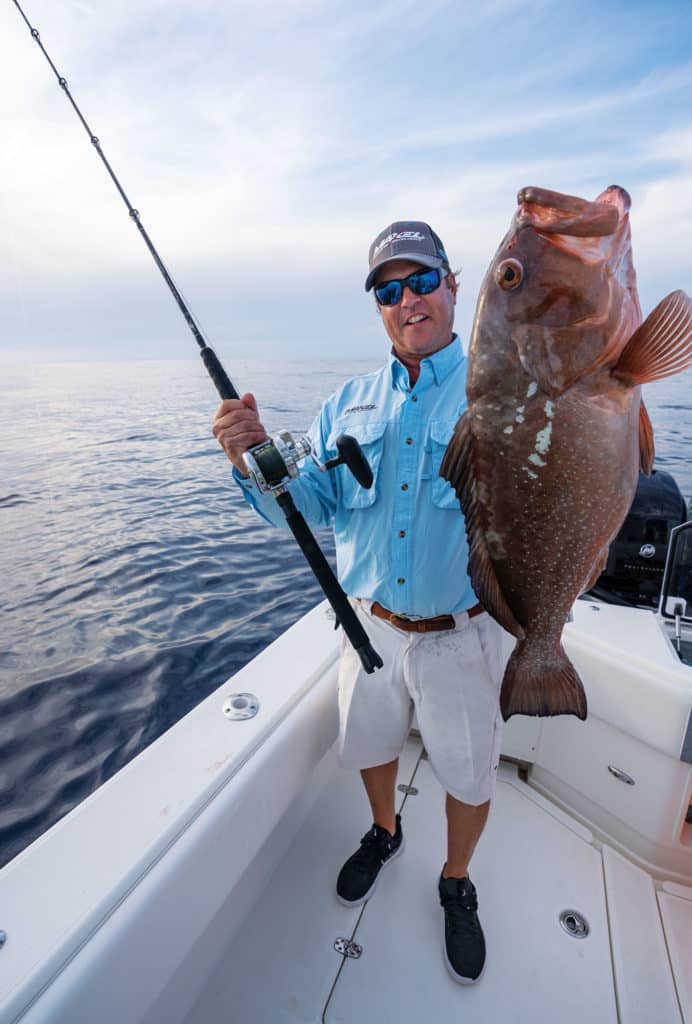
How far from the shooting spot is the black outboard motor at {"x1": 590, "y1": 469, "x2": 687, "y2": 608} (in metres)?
3.47

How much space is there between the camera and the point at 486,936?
89.4 inches

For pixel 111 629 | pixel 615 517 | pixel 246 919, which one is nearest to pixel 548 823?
pixel 246 919

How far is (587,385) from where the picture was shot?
136 centimetres

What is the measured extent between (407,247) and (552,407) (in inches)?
40.9

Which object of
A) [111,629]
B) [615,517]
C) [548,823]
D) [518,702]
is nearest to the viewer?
[615,517]

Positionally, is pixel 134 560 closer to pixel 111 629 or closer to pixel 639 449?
pixel 111 629

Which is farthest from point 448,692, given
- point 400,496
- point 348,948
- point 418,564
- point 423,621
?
point 348,948

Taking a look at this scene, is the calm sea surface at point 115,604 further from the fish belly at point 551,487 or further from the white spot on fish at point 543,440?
the white spot on fish at point 543,440

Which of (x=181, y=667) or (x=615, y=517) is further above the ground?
(x=615, y=517)

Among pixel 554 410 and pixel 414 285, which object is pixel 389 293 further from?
pixel 554 410

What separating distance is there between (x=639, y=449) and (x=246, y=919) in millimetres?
2390

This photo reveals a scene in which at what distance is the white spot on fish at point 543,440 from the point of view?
4.58 ft

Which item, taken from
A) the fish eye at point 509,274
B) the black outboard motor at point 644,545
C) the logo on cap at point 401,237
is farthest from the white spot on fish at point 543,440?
the black outboard motor at point 644,545

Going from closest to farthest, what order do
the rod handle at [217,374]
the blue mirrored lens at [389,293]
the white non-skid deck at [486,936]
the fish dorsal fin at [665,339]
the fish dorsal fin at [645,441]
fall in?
the fish dorsal fin at [665,339]
the fish dorsal fin at [645,441]
the white non-skid deck at [486,936]
the blue mirrored lens at [389,293]
the rod handle at [217,374]
